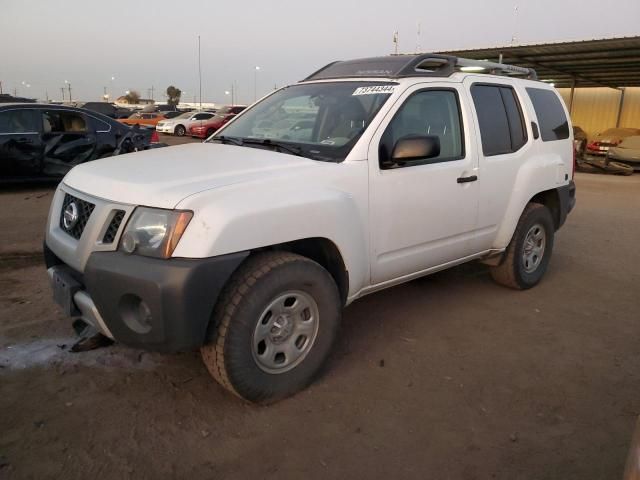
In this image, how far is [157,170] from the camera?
287 cm

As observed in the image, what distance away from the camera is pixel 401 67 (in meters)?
3.68

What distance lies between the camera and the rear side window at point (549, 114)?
15.7ft

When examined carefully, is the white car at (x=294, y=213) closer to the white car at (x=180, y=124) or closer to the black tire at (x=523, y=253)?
the black tire at (x=523, y=253)

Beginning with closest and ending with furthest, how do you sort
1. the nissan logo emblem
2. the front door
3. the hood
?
the hood → the nissan logo emblem → the front door

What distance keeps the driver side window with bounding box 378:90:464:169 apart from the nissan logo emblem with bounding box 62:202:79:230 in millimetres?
1794

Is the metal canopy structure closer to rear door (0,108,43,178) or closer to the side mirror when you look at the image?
rear door (0,108,43,178)

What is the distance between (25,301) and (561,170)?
15.8 feet

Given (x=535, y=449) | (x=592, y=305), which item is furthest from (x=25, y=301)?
(x=592, y=305)

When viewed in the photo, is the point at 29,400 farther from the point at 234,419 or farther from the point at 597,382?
the point at 597,382

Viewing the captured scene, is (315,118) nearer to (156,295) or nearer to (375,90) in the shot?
(375,90)

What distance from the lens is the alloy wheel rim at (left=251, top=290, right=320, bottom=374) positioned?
281 cm

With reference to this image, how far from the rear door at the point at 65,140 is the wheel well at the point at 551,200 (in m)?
7.26

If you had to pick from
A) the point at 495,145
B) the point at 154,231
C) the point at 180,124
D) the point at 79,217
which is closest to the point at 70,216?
the point at 79,217

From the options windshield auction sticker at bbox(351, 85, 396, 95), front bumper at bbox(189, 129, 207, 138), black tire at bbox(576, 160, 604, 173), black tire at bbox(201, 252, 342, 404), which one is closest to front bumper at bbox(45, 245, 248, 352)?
black tire at bbox(201, 252, 342, 404)
